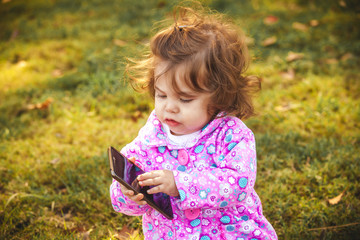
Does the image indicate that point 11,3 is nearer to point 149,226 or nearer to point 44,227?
point 44,227

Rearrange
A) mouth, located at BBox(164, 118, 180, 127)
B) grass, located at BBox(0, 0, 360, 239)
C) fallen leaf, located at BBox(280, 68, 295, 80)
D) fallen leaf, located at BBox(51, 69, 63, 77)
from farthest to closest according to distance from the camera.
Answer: fallen leaf, located at BBox(51, 69, 63, 77), fallen leaf, located at BBox(280, 68, 295, 80), grass, located at BBox(0, 0, 360, 239), mouth, located at BBox(164, 118, 180, 127)

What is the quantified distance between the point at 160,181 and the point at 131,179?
15cm

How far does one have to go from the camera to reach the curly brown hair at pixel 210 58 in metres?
1.50

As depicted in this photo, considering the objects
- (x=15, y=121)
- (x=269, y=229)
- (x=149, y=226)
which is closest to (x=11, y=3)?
(x=15, y=121)

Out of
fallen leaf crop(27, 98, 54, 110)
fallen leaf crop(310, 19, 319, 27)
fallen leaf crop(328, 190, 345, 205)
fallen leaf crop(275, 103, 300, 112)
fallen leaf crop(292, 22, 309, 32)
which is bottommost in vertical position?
fallen leaf crop(27, 98, 54, 110)

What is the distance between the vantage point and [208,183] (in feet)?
4.80

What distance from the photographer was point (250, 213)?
164cm

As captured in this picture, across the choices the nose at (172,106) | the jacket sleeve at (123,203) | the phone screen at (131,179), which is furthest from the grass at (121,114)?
the nose at (172,106)

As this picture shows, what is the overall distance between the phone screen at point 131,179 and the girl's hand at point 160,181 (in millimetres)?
57

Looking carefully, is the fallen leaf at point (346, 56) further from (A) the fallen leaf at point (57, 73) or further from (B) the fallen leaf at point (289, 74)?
(A) the fallen leaf at point (57, 73)

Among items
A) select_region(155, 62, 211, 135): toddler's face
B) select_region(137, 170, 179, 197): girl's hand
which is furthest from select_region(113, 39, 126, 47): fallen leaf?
select_region(137, 170, 179, 197): girl's hand

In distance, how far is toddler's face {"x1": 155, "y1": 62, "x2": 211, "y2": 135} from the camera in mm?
1518

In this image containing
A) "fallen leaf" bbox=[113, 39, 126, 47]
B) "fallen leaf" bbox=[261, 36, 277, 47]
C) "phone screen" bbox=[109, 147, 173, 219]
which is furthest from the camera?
"fallen leaf" bbox=[113, 39, 126, 47]

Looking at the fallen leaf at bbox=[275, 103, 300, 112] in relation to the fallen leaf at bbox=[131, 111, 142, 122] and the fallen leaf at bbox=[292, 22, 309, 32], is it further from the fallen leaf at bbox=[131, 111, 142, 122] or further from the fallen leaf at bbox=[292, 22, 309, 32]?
the fallen leaf at bbox=[292, 22, 309, 32]
